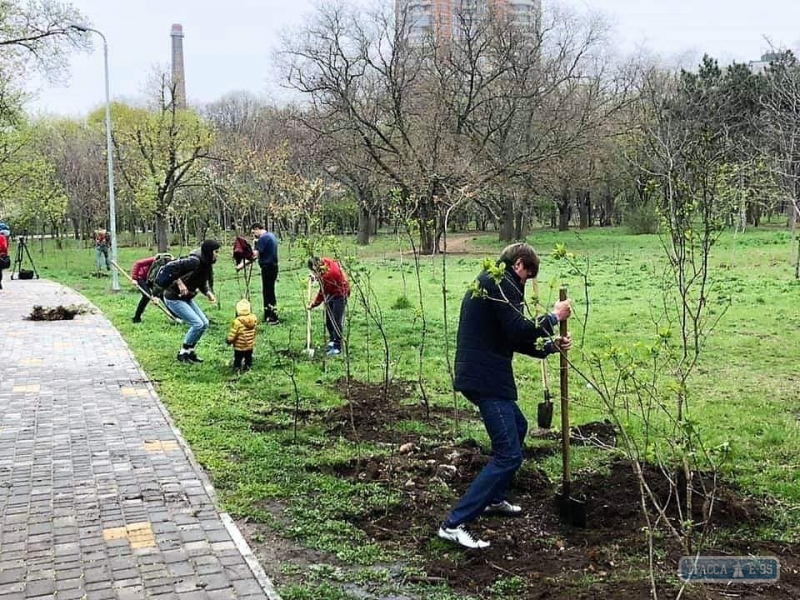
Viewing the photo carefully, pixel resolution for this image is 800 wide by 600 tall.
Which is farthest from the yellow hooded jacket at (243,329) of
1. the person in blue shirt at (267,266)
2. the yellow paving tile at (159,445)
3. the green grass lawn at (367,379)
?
the person in blue shirt at (267,266)

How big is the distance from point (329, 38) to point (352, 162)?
5103 millimetres

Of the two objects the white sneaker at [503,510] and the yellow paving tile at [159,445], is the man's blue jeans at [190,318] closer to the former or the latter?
the yellow paving tile at [159,445]

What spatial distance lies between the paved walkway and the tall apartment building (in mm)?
28025

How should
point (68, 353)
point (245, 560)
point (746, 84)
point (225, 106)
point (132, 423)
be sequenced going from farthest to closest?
point (225, 106) → point (746, 84) → point (68, 353) → point (132, 423) → point (245, 560)

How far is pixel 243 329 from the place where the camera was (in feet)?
30.1

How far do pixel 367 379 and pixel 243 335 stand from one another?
5.20ft

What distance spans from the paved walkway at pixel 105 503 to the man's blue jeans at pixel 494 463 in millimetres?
1157

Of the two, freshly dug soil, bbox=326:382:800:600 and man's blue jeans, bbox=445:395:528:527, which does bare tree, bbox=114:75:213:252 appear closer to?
freshly dug soil, bbox=326:382:800:600

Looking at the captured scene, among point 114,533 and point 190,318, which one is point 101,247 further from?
point 114,533

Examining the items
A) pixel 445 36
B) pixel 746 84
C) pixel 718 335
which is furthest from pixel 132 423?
pixel 746 84

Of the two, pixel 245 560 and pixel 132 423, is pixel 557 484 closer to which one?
pixel 245 560

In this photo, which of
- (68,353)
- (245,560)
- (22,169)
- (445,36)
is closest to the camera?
(245,560)

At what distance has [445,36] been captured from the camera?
113 feet

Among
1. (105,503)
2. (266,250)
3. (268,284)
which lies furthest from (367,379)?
(266,250)
